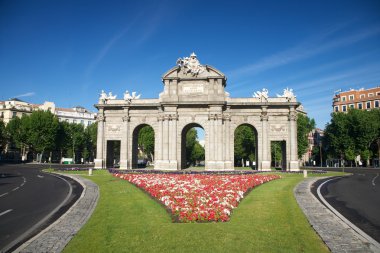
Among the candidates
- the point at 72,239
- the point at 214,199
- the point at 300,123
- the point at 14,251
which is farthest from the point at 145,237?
the point at 300,123

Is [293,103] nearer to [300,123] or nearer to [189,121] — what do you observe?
[189,121]

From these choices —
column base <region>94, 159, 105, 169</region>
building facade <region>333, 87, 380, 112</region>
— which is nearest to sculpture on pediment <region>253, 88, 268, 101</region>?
column base <region>94, 159, 105, 169</region>

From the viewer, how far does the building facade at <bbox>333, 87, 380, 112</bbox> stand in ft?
316

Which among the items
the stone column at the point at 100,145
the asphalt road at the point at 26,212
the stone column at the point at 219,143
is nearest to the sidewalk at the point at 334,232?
the asphalt road at the point at 26,212

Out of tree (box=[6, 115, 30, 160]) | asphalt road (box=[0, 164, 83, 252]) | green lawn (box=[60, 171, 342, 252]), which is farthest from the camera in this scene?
tree (box=[6, 115, 30, 160])

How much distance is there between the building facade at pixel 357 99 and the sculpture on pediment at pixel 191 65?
205ft

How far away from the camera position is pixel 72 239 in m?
10.2

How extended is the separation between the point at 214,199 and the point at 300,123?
77038mm

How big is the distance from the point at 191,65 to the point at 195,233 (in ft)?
144

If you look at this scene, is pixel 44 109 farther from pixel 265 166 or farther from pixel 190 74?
pixel 265 166

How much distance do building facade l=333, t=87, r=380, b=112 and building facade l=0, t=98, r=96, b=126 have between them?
97023 mm

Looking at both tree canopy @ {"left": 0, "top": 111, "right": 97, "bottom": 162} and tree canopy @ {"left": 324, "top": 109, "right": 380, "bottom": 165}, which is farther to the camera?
tree canopy @ {"left": 0, "top": 111, "right": 97, "bottom": 162}

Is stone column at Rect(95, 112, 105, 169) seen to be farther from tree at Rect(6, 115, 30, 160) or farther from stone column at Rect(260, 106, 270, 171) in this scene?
tree at Rect(6, 115, 30, 160)

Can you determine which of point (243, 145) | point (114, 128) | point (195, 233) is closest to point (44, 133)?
point (114, 128)
